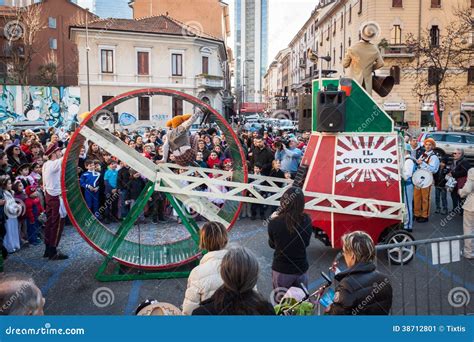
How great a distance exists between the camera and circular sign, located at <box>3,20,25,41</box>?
4715 cm

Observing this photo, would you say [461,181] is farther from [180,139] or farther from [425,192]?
[180,139]

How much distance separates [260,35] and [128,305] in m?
181

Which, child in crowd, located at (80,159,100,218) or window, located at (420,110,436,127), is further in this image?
window, located at (420,110,436,127)

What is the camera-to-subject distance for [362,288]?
3.55 meters

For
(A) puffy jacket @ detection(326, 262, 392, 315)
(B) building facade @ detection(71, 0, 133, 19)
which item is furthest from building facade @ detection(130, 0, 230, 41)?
(A) puffy jacket @ detection(326, 262, 392, 315)

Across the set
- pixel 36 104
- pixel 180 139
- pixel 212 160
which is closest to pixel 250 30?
pixel 36 104

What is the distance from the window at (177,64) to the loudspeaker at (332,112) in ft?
110

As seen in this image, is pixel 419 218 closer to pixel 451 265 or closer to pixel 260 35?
pixel 451 265

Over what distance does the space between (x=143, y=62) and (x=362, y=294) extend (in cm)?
3774

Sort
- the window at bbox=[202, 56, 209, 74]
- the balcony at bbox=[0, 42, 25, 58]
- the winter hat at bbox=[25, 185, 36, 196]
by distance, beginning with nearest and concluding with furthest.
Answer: the winter hat at bbox=[25, 185, 36, 196] < the window at bbox=[202, 56, 209, 74] < the balcony at bbox=[0, 42, 25, 58]

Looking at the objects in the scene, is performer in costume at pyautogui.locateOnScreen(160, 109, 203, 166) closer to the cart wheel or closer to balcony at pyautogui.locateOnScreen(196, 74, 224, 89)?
the cart wheel

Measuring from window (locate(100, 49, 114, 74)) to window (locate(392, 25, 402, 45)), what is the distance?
81.9 feet

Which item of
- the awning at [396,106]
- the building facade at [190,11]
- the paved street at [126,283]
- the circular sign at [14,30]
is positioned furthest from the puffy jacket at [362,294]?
the building facade at [190,11]

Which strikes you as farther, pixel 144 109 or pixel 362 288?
pixel 144 109
